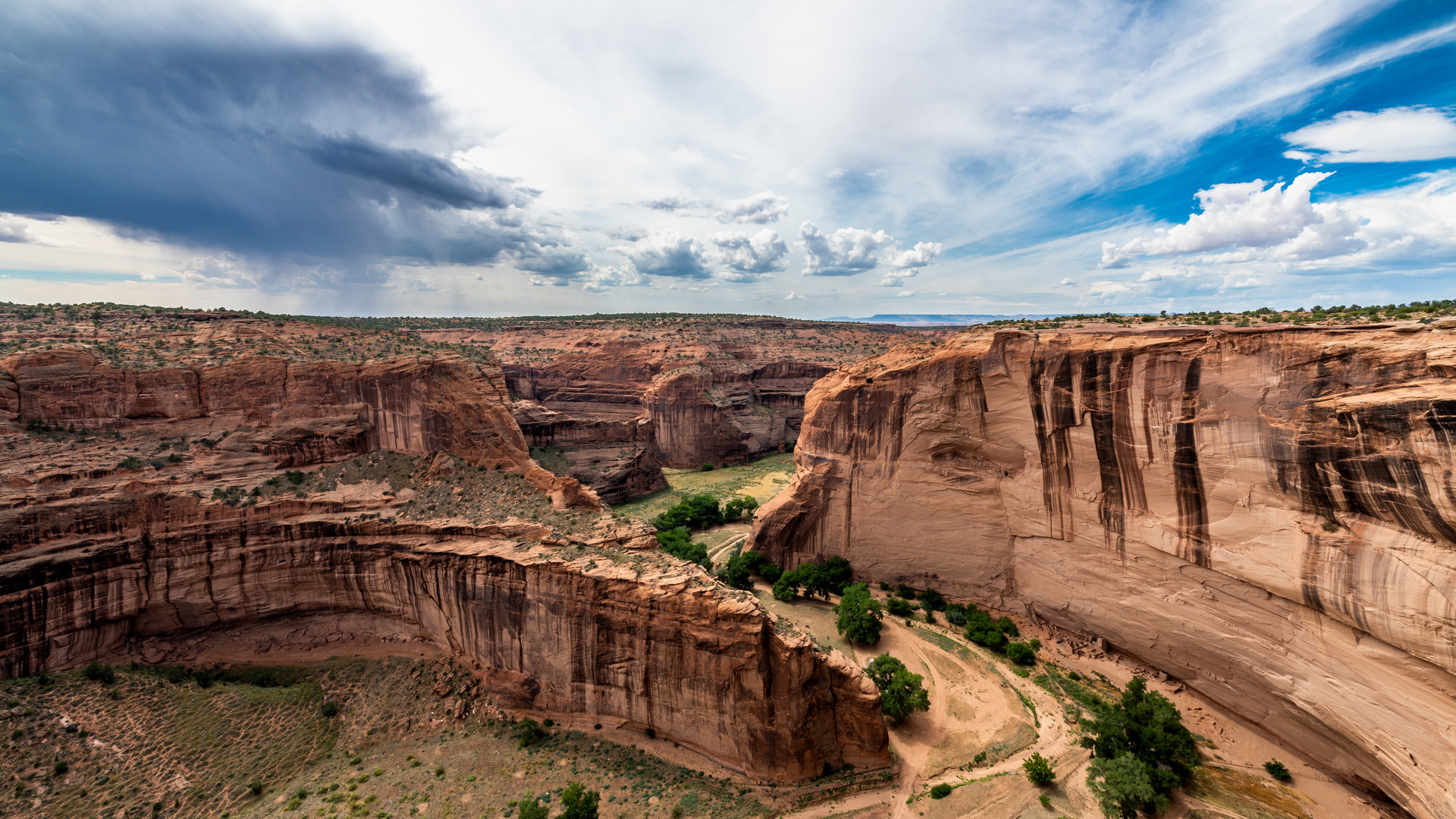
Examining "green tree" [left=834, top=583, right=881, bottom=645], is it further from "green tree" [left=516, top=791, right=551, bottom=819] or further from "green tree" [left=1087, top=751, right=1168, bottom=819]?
"green tree" [left=516, top=791, right=551, bottom=819]

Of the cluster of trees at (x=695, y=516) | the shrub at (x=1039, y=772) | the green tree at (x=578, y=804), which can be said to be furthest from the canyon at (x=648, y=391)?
the shrub at (x=1039, y=772)

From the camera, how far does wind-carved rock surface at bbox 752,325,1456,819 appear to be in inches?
569

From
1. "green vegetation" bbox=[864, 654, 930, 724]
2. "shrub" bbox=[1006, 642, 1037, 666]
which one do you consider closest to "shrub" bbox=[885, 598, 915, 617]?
"shrub" bbox=[1006, 642, 1037, 666]

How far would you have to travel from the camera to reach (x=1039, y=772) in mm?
17156

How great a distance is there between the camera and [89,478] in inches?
759

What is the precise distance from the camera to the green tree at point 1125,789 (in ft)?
51.3

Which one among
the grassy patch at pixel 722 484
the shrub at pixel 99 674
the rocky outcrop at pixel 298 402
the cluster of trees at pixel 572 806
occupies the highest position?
the rocky outcrop at pixel 298 402

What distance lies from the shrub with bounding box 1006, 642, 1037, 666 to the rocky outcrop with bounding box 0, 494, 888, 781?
9.37 m

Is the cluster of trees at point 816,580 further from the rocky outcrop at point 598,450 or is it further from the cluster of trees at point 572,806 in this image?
the rocky outcrop at point 598,450

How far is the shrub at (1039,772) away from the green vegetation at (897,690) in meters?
3.81

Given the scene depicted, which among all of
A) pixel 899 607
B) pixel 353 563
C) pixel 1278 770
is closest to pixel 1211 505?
pixel 1278 770

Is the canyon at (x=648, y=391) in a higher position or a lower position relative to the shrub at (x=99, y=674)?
higher

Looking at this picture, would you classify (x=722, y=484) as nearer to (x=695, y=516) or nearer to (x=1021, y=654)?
(x=695, y=516)

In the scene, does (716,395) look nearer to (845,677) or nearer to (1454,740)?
(845,677)
